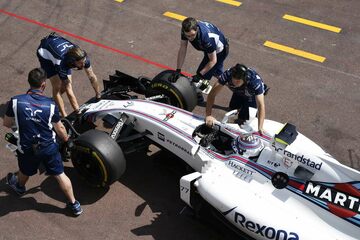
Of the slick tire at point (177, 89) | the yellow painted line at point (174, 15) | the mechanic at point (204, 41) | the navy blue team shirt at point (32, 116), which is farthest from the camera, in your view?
the yellow painted line at point (174, 15)

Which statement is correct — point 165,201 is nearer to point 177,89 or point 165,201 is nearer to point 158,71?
point 177,89

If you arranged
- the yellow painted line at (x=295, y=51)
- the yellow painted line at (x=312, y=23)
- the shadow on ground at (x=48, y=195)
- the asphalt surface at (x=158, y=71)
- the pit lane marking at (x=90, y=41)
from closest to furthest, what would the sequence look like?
the asphalt surface at (x=158, y=71)
the shadow on ground at (x=48, y=195)
the pit lane marking at (x=90, y=41)
the yellow painted line at (x=295, y=51)
the yellow painted line at (x=312, y=23)

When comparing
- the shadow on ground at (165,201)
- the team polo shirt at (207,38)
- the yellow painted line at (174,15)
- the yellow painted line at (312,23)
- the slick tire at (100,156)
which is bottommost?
the shadow on ground at (165,201)

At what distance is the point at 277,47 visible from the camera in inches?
370

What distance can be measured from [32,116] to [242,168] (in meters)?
2.60

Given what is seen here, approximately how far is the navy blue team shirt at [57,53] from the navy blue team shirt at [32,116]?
134 centimetres

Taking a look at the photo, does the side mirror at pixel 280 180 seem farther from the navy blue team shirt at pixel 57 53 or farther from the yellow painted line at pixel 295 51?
the yellow painted line at pixel 295 51

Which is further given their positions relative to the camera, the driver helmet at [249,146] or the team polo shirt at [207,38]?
the team polo shirt at [207,38]

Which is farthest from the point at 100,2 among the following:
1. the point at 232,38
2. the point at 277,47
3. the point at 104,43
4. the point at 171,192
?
the point at 171,192

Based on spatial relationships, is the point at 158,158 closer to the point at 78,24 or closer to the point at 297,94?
the point at 297,94

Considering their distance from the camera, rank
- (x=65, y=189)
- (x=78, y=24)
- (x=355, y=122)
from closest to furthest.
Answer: (x=65, y=189), (x=355, y=122), (x=78, y=24)

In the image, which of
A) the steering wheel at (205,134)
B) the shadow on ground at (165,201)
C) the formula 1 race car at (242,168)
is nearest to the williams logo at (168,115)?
the formula 1 race car at (242,168)

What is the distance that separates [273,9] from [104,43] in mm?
4242

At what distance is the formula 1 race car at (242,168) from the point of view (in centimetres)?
487
